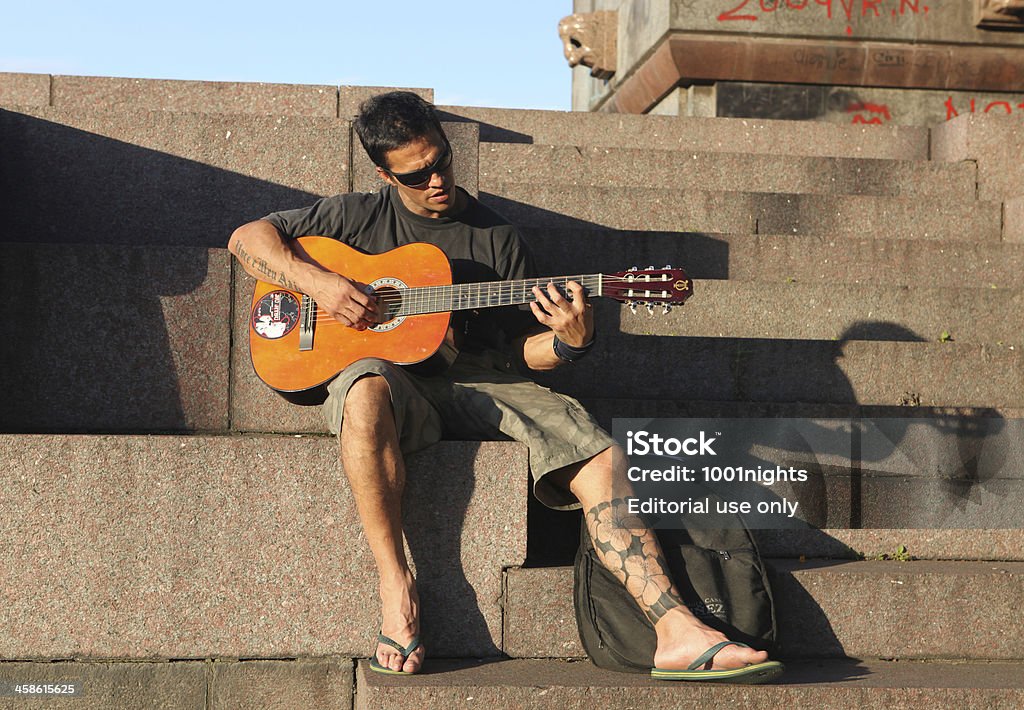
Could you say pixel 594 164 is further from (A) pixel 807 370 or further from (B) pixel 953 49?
(B) pixel 953 49

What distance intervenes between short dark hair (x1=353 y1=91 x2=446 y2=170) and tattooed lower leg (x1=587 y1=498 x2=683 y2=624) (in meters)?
1.52

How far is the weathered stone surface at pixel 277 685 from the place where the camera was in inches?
143

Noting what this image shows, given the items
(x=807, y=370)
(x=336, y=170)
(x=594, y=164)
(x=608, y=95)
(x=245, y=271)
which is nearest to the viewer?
(x=245, y=271)

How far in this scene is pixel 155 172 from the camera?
5188 mm

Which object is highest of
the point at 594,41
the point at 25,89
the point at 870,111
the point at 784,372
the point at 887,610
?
the point at 594,41

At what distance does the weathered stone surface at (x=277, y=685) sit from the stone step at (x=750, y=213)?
10.3 feet

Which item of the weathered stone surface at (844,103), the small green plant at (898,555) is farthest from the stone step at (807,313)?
the weathered stone surface at (844,103)

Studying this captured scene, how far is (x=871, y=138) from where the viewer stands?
7.64 meters

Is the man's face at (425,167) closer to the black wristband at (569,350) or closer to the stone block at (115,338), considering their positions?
the black wristband at (569,350)

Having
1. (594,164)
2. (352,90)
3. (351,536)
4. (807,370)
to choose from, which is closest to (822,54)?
(594,164)

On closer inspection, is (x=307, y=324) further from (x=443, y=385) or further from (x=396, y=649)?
(x=396, y=649)

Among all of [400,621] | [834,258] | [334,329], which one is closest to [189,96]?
[334,329]

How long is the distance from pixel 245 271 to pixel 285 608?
1.45m

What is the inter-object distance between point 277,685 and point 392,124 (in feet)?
6.63
